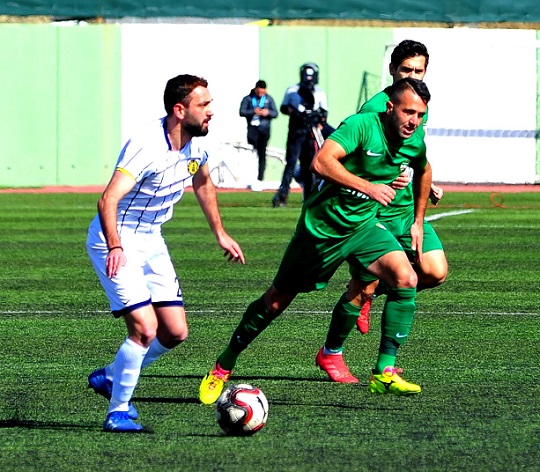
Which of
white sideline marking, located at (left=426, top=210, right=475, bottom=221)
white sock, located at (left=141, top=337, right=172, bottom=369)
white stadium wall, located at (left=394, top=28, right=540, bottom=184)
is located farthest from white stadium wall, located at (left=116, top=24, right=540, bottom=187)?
white sock, located at (left=141, top=337, right=172, bottom=369)

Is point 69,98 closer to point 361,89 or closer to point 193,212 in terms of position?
point 361,89

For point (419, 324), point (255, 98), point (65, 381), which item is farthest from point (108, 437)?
point (255, 98)

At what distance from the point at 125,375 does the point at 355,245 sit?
1.83 meters

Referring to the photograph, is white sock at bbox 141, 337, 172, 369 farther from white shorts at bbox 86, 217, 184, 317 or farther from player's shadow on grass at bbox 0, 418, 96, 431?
player's shadow on grass at bbox 0, 418, 96, 431

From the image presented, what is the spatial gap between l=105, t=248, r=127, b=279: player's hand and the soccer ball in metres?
0.85

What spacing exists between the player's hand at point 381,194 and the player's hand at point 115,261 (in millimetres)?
1623

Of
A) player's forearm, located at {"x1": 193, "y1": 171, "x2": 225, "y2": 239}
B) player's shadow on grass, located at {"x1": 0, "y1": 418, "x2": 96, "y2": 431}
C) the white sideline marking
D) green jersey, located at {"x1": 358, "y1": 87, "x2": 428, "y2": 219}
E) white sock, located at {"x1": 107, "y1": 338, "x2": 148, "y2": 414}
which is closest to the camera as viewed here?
white sock, located at {"x1": 107, "y1": 338, "x2": 148, "y2": 414}

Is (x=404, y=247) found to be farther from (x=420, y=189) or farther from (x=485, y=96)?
(x=485, y=96)

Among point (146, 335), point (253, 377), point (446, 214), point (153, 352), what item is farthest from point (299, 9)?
point (146, 335)

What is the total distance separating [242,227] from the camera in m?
20.6

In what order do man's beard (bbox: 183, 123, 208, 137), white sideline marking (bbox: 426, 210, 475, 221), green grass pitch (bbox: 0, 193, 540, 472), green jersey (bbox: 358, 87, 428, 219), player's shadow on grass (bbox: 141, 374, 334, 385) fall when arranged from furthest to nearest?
1. white sideline marking (bbox: 426, 210, 475, 221)
2. player's shadow on grass (bbox: 141, 374, 334, 385)
3. green jersey (bbox: 358, 87, 428, 219)
4. man's beard (bbox: 183, 123, 208, 137)
5. green grass pitch (bbox: 0, 193, 540, 472)

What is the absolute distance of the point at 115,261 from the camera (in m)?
6.99

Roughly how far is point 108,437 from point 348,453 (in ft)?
3.95

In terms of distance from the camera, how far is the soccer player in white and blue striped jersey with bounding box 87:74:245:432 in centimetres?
715
